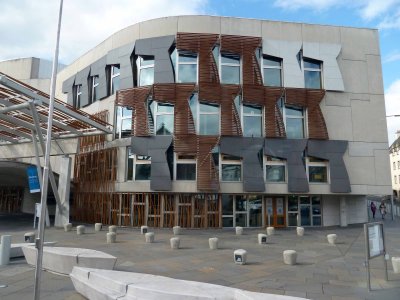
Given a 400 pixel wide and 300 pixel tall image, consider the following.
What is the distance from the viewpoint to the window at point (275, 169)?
2542 cm

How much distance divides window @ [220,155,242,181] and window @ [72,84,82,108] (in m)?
16.7

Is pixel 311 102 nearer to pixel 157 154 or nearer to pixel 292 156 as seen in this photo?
pixel 292 156

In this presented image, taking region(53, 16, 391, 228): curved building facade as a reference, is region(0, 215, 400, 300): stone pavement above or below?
below

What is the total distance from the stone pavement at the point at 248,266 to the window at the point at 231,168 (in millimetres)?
4683

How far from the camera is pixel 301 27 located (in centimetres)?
2688

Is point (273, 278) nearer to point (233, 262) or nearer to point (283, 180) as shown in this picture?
point (233, 262)

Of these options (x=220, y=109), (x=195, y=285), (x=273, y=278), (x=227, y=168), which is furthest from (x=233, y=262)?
(x=220, y=109)

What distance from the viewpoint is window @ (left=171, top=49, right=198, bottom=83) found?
84.4 feet

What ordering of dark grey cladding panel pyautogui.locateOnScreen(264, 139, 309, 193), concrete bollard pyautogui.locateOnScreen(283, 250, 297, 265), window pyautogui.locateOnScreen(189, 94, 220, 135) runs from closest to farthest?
1. concrete bollard pyautogui.locateOnScreen(283, 250, 297, 265)
2. dark grey cladding panel pyautogui.locateOnScreen(264, 139, 309, 193)
3. window pyautogui.locateOnScreen(189, 94, 220, 135)

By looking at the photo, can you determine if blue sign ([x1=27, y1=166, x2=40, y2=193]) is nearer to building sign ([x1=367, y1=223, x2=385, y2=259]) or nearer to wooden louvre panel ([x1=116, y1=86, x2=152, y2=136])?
wooden louvre panel ([x1=116, y1=86, x2=152, y2=136])

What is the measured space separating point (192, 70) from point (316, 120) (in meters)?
9.94

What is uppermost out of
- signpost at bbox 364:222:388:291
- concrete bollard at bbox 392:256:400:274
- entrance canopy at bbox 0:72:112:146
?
entrance canopy at bbox 0:72:112:146

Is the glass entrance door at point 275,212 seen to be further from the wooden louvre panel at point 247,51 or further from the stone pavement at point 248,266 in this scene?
the wooden louvre panel at point 247,51

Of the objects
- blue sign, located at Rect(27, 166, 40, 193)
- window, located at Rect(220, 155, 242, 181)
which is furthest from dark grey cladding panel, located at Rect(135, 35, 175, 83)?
blue sign, located at Rect(27, 166, 40, 193)
